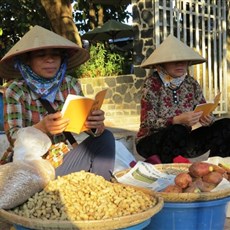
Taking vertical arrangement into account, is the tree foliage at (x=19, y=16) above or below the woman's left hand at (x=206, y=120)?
above

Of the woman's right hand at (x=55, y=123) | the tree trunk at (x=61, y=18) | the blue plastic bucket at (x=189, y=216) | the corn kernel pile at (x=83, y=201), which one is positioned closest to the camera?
the corn kernel pile at (x=83, y=201)

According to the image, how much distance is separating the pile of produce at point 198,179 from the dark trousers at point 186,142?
0.90 metres

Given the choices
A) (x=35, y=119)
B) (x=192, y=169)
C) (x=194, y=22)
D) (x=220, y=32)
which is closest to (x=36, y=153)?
(x=35, y=119)

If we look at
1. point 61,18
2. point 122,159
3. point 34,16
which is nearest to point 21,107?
point 122,159

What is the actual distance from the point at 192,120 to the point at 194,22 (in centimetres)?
454

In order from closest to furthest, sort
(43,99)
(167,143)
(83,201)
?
(83,201), (43,99), (167,143)

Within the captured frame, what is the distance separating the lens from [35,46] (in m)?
2.44

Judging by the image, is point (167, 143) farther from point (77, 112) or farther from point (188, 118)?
point (77, 112)

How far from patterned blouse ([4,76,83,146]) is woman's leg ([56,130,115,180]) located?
20 cm

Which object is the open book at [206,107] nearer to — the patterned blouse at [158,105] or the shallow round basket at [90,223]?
the patterned blouse at [158,105]

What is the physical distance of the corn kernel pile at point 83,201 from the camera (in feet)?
5.69

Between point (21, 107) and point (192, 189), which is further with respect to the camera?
point (21, 107)

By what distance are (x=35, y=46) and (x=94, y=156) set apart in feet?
2.33

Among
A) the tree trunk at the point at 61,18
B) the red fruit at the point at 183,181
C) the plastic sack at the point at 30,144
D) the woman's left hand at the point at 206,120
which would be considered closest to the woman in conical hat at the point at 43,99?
the plastic sack at the point at 30,144
